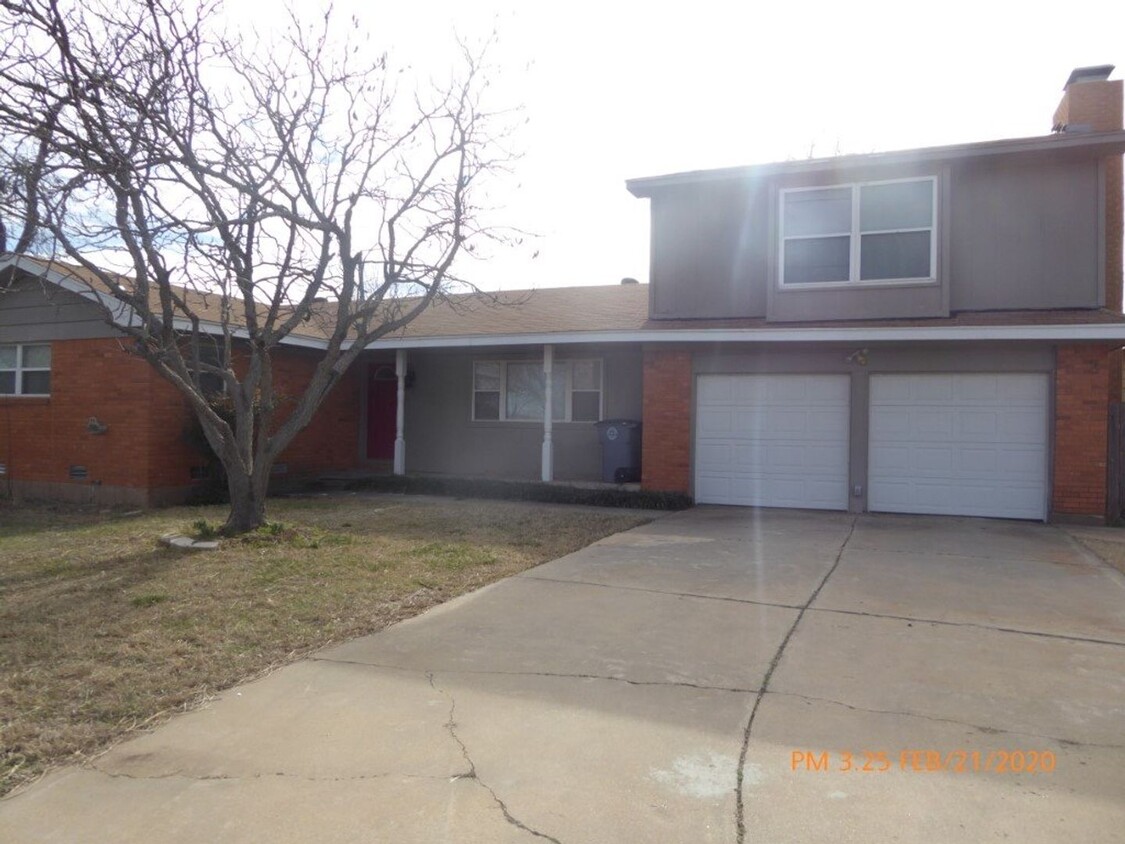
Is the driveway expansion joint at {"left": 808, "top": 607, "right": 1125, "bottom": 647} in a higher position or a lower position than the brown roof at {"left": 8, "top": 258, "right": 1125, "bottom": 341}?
lower

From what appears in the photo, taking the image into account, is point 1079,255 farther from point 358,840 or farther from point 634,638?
point 358,840

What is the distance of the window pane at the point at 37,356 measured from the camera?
43.8ft

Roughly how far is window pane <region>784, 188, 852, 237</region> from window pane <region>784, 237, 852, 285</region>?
0.16 m

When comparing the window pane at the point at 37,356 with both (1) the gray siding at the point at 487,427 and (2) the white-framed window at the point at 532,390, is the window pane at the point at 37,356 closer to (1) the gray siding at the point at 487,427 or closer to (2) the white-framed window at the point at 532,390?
(1) the gray siding at the point at 487,427

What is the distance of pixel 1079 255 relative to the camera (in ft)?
35.2

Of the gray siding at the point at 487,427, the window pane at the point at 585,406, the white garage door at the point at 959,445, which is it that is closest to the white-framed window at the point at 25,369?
the gray siding at the point at 487,427

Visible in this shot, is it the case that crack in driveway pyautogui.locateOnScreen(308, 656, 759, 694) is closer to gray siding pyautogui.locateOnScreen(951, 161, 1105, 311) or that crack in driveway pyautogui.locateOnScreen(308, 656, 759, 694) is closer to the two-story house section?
the two-story house section

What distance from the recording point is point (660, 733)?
3.79 m

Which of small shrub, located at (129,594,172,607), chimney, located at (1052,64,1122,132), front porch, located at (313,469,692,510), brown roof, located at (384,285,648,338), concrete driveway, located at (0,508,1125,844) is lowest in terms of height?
concrete driveway, located at (0,508,1125,844)

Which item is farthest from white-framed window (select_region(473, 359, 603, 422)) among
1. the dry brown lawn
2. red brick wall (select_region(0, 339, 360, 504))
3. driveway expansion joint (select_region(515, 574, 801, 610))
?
driveway expansion joint (select_region(515, 574, 801, 610))

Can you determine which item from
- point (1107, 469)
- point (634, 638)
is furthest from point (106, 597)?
point (1107, 469)

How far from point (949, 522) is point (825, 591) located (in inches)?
198

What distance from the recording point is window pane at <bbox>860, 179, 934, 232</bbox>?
37.0 ft

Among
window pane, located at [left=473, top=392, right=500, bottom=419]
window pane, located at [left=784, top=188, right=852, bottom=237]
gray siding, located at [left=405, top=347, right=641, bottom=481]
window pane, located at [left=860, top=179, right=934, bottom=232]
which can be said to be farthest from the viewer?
window pane, located at [left=473, top=392, right=500, bottom=419]
